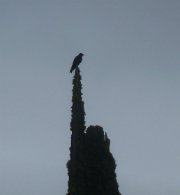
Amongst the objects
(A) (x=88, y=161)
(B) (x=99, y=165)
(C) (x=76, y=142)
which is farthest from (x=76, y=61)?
(B) (x=99, y=165)

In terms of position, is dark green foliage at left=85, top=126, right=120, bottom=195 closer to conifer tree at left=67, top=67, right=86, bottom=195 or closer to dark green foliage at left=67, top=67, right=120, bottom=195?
dark green foliage at left=67, top=67, right=120, bottom=195

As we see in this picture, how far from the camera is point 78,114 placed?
17.4 m

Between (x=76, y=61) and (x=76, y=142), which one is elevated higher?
(x=76, y=61)

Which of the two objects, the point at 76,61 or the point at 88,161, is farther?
the point at 76,61

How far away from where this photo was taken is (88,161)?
16453 mm

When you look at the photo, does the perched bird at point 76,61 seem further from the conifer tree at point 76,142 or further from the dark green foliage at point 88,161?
the dark green foliage at point 88,161

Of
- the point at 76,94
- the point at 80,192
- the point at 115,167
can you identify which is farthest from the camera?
the point at 76,94

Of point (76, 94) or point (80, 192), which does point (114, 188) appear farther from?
point (76, 94)

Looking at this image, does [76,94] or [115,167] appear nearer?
[115,167]

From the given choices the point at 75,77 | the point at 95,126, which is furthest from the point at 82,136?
the point at 75,77

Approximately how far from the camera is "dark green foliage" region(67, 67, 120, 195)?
15.7 m

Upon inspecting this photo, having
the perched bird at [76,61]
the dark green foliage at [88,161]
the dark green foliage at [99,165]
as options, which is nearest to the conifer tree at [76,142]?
the dark green foliage at [88,161]

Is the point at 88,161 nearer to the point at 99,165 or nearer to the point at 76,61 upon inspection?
the point at 99,165

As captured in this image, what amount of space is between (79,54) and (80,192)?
8999 millimetres
